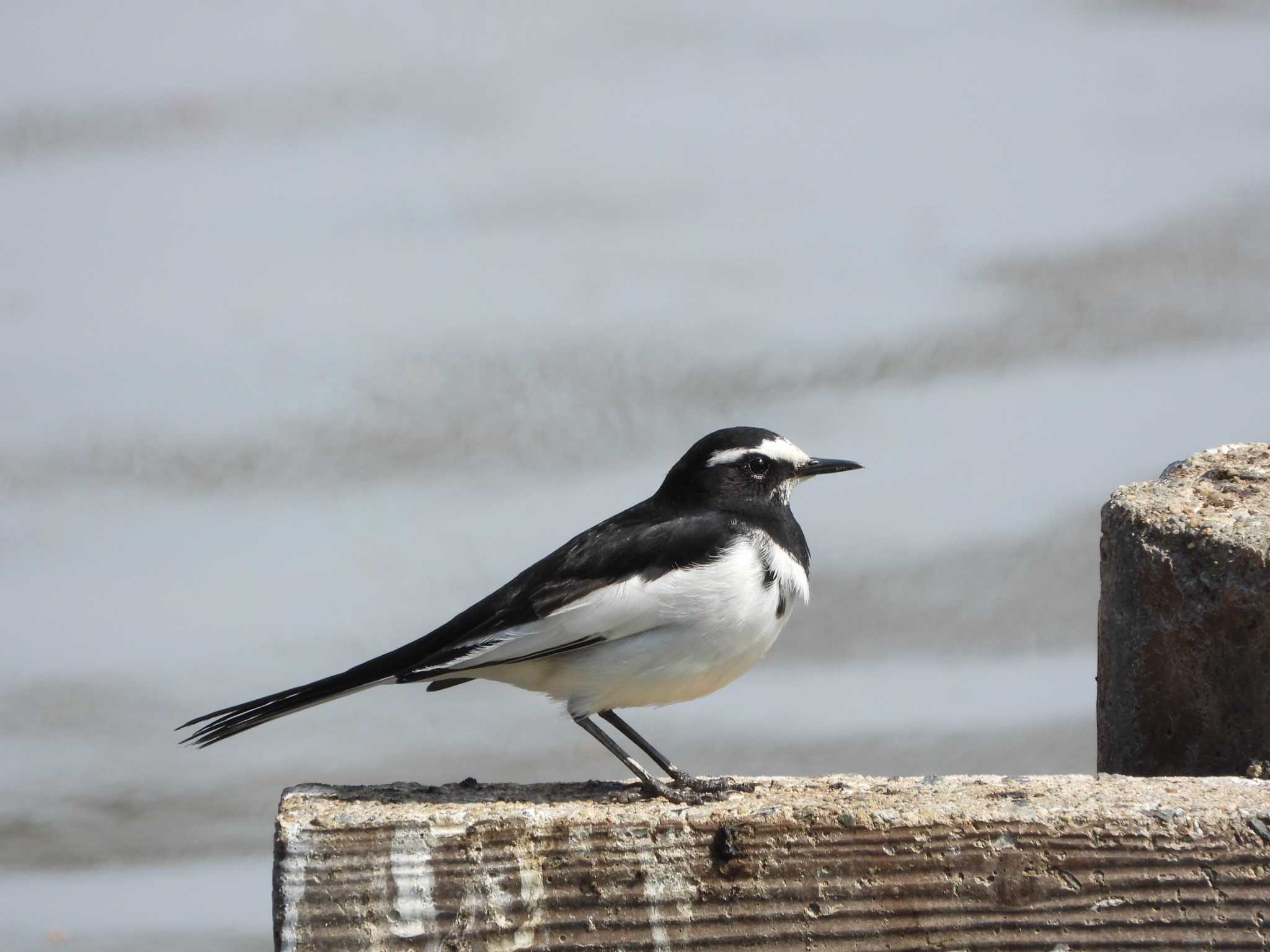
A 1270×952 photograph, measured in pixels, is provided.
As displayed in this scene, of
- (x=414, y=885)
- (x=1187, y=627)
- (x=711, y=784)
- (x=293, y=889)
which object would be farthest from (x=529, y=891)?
(x=1187, y=627)

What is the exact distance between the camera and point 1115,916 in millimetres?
2211

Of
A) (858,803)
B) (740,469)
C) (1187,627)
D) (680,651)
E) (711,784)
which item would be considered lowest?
(858,803)

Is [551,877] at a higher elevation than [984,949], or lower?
higher

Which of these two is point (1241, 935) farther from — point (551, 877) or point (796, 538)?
point (796, 538)

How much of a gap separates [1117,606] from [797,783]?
71cm

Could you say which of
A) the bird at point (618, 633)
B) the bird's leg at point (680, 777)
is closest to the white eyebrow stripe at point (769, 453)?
the bird at point (618, 633)

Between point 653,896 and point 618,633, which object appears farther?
point 618,633

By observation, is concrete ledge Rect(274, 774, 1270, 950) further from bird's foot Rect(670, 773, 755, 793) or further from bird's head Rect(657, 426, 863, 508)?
bird's head Rect(657, 426, 863, 508)

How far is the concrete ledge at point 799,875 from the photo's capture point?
2.21m

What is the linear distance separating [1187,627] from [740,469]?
1076mm

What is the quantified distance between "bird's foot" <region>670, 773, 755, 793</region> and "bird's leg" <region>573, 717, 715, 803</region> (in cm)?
3

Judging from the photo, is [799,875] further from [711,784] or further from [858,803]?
[711,784]

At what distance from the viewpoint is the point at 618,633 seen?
3.04 meters

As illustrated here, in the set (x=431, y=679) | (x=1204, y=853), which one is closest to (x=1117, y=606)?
(x=1204, y=853)
